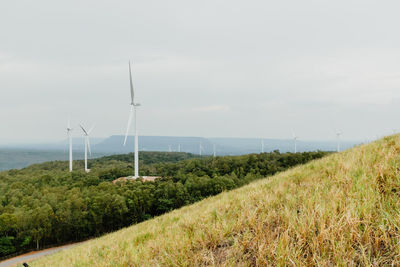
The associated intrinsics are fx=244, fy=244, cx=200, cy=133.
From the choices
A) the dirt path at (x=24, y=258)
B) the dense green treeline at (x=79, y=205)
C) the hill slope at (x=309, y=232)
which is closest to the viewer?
the hill slope at (x=309, y=232)

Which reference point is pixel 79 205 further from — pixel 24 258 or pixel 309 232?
pixel 309 232

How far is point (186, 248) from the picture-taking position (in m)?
4.66

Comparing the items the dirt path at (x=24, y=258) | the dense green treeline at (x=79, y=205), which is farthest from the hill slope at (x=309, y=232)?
the dirt path at (x=24, y=258)

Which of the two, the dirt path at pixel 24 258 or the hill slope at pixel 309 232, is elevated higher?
the hill slope at pixel 309 232

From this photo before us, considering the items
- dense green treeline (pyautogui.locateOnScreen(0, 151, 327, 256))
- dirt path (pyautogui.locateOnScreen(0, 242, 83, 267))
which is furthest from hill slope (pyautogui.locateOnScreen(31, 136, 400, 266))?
dirt path (pyautogui.locateOnScreen(0, 242, 83, 267))

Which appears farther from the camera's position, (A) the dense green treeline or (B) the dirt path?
(A) the dense green treeline

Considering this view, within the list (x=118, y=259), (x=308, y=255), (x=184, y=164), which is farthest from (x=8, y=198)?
(x=308, y=255)

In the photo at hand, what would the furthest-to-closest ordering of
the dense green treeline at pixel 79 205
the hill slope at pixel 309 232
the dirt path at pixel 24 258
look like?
the dense green treeline at pixel 79 205 → the dirt path at pixel 24 258 → the hill slope at pixel 309 232

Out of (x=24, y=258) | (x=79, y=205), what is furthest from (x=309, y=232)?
(x=79, y=205)

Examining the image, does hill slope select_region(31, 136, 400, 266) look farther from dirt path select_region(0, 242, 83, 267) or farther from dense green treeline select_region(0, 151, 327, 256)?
dirt path select_region(0, 242, 83, 267)

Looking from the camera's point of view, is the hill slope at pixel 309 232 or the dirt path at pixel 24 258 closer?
the hill slope at pixel 309 232

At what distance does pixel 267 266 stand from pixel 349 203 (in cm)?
208

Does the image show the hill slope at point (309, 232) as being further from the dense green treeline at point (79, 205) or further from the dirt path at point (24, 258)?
the dirt path at point (24, 258)

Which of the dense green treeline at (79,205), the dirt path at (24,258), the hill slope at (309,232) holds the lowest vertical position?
the dirt path at (24,258)
